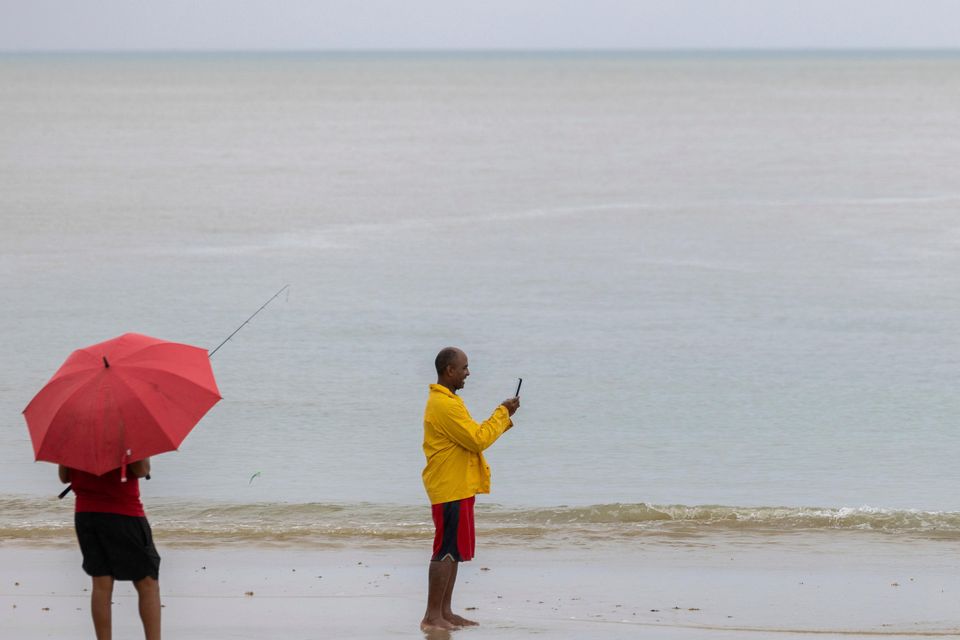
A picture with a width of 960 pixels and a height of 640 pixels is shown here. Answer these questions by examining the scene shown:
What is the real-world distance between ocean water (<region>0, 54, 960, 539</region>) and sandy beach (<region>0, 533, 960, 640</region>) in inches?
36.9

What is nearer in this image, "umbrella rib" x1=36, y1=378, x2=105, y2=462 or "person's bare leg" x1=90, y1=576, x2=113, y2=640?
"umbrella rib" x1=36, y1=378, x2=105, y2=462

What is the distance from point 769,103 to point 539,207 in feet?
206

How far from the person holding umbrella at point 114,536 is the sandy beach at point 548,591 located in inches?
38.3

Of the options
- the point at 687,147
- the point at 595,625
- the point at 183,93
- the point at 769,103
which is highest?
the point at 183,93

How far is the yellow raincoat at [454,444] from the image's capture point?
19.6 ft

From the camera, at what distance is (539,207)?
32.5m

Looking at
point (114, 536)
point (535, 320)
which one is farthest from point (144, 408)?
point (535, 320)

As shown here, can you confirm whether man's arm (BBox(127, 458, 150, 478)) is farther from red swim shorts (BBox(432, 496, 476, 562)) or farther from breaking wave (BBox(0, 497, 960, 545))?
breaking wave (BBox(0, 497, 960, 545))

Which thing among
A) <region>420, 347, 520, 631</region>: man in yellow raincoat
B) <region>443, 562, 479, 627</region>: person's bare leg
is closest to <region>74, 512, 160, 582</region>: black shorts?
<region>420, 347, 520, 631</region>: man in yellow raincoat

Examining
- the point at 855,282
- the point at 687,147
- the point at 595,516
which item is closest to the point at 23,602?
the point at 595,516

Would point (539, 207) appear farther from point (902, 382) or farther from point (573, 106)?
point (573, 106)

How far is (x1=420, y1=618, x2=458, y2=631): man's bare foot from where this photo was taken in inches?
248

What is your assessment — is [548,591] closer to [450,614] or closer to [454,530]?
[450,614]

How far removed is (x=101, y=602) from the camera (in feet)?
17.7
